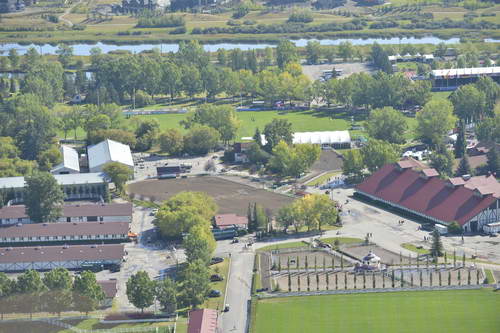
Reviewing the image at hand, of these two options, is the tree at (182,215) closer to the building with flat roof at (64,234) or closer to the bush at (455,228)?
the building with flat roof at (64,234)

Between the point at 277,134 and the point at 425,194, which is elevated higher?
the point at 277,134

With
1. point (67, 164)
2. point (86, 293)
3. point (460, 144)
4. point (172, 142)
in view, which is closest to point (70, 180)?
point (67, 164)

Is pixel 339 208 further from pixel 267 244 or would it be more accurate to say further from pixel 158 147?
pixel 158 147

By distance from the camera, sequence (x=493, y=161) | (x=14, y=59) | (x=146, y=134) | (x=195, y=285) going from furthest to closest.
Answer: (x=14, y=59) < (x=146, y=134) < (x=493, y=161) < (x=195, y=285)

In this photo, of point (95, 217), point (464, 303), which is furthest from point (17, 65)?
point (464, 303)

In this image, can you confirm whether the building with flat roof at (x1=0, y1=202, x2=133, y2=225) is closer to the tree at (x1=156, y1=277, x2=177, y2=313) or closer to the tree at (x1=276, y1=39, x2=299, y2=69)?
the tree at (x1=156, y1=277, x2=177, y2=313)

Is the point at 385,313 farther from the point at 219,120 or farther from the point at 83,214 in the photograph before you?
the point at 219,120

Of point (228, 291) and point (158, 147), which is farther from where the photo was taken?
point (158, 147)
